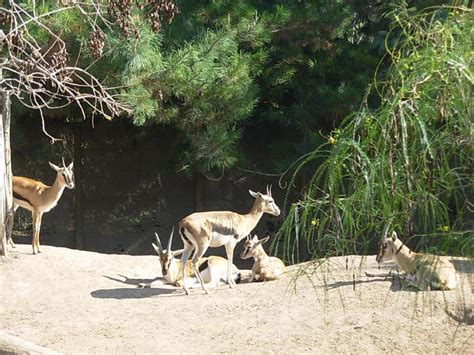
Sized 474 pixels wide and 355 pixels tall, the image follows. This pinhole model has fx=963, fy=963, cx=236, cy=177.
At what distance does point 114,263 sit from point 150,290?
4.28 ft

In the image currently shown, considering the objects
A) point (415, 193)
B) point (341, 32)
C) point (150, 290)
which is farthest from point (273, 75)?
point (415, 193)

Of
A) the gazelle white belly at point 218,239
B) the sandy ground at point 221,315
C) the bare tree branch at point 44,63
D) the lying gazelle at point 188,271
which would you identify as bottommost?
the sandy ground at point 221,315

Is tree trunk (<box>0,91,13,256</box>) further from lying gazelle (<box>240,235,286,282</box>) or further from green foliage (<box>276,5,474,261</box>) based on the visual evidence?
green foliage (<box>276,5,474,261</box>)

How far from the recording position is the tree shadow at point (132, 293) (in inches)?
437

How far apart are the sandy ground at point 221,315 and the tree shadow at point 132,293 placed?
0.01 m

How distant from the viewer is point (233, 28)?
13641 millimetres

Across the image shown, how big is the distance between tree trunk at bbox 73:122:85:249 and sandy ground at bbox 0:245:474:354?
162 inches

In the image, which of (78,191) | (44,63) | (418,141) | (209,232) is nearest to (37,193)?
(209,232)

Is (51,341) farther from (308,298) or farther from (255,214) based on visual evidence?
(255,214)

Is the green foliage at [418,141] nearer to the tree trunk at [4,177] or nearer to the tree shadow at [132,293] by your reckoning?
the tree shadow at [132,293]

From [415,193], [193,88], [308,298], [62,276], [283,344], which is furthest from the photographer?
[193,88]

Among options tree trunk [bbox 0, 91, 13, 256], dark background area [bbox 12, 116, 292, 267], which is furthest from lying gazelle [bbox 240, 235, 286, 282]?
dark background area [bbox 12, 116, 292, 267]

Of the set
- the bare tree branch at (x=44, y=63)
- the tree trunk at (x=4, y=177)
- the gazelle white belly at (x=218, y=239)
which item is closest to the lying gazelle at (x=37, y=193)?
the tree trunk at (x=4, y=177)

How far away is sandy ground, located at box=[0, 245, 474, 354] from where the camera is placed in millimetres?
9125
